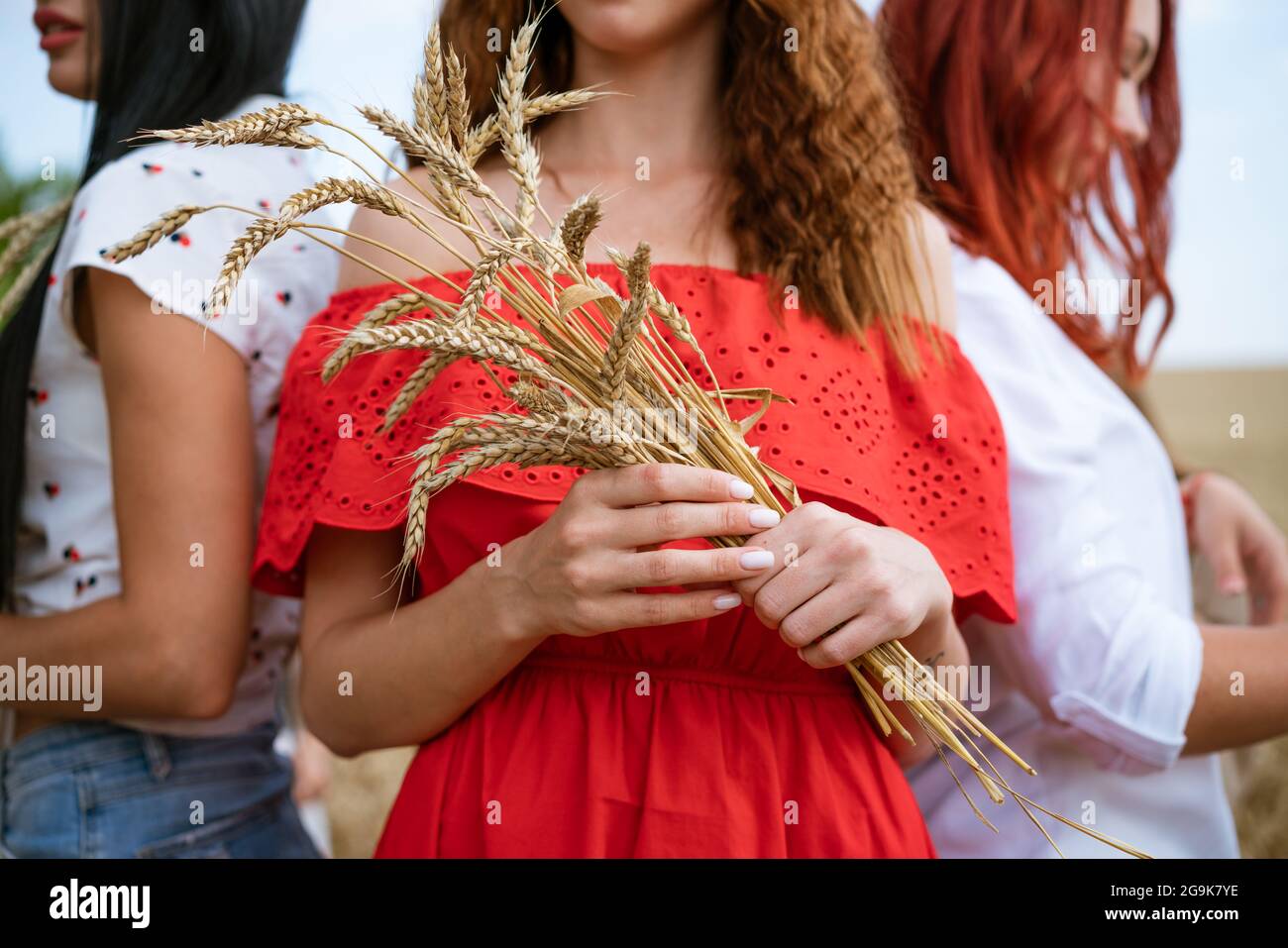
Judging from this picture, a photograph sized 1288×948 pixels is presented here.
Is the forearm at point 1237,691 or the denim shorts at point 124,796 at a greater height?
the forearm at point 1237,691

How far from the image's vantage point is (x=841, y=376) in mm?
1436

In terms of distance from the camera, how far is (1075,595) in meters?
1.62

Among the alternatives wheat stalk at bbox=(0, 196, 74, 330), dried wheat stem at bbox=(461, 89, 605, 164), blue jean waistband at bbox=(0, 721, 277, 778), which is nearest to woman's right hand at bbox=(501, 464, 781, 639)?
dried wheat stem at bbox=(461, 89, 605, 164)

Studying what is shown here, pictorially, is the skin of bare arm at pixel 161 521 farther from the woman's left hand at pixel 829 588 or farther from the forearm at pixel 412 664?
the woman's left hand at pixel 829 588

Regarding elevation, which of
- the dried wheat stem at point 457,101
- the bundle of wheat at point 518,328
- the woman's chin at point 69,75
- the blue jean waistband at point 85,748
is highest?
the woman's chin at point 69,75

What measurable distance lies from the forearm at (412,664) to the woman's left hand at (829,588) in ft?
0.99

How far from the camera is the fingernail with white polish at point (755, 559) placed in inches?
42.4

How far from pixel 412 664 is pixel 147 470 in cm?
49

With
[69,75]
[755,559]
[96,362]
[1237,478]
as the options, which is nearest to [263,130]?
[755,559]

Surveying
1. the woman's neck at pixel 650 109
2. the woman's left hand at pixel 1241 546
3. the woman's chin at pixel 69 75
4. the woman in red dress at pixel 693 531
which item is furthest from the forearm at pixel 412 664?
the woman's left hand at pixel 1241 546

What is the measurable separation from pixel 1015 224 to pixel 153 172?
145cm
